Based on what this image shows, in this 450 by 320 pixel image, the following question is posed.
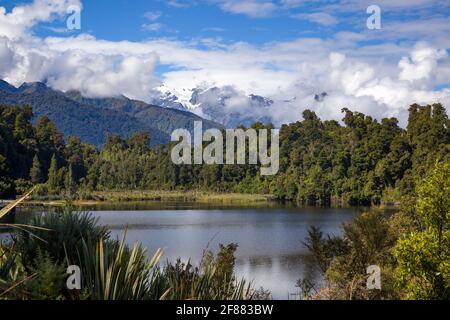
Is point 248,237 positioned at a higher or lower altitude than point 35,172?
lower

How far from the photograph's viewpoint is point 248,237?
29438 millimetres

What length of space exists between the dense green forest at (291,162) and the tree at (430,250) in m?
38.1

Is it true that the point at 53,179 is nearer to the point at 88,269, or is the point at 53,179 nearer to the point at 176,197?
the point at 176,197

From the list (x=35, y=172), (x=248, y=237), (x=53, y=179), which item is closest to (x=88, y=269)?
(x=248, y=237)

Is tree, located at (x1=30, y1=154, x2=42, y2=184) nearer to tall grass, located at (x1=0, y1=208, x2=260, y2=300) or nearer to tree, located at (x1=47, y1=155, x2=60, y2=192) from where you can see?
tree, located at (x1=47, y1=155, x2=60, y2=192)

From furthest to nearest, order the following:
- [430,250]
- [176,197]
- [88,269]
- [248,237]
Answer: [176,197] < [248,237] < [430,250] < [88,269]

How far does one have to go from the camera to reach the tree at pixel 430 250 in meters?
7.43

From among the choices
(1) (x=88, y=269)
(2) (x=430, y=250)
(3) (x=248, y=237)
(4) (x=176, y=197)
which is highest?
(1) (x=88, y=269)

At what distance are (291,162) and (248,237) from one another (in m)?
43.5

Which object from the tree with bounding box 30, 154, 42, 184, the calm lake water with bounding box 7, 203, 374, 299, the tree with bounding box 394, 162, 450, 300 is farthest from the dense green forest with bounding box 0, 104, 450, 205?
the tree with bounding box 394, 162, 450, 300

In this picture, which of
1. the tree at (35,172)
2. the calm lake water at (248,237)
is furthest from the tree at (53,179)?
the calm lake water at (248,237)

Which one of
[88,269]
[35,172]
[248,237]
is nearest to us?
[88,269]

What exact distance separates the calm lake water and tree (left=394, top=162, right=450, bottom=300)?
367 cm
